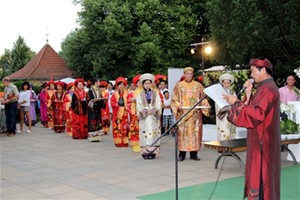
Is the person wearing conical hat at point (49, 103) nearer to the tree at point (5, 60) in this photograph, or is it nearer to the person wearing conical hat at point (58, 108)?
the person wearing conical hat at point (58, 108)

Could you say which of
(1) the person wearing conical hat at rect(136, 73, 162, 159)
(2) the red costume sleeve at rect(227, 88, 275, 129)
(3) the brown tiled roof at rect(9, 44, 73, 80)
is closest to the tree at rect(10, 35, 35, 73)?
(3) the brown tiled roof at rect(9, 44, 73, 80)

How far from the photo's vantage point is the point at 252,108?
12.8ft

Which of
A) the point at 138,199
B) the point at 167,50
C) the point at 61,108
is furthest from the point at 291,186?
the point at 167,50

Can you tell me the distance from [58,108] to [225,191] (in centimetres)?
957

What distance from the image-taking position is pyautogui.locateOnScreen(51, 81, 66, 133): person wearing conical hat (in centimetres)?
1462

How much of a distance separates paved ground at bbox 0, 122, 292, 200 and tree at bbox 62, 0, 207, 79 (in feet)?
54.3

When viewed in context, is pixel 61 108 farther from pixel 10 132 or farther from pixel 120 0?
pixel 120 0

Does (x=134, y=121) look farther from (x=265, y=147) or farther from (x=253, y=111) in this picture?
(x=253, y=111)

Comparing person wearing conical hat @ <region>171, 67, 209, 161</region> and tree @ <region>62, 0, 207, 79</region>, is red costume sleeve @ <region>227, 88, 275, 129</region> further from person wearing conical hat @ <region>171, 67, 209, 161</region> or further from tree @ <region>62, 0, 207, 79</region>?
tree @ <region>62, 0, 207, 79</region>

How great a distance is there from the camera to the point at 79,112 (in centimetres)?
1264

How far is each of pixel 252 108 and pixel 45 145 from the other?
27.7 feet

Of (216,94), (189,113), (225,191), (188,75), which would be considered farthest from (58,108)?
(216,94)

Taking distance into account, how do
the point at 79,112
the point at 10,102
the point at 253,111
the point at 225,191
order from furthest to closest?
1. the point at 10,102
2. the point at 79,112
3. the point at 225,191
4. the point at 253,111

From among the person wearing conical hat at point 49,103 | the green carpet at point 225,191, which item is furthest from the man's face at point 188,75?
the person wearing conical hat at point 49,103
